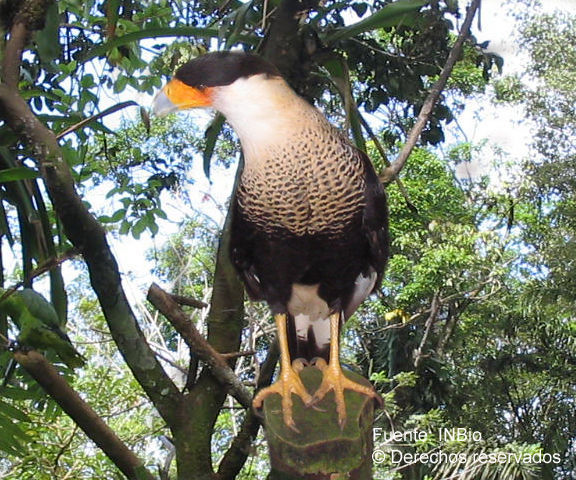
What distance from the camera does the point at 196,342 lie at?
6.14 feet

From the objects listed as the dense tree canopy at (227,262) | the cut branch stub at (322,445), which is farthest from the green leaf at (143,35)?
the cut branch stub at (322,445)

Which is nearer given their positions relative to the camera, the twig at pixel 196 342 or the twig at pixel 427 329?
the twig at pixel 196 342

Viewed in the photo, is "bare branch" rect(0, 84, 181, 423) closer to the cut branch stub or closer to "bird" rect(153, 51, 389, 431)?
"bird" rect(153, 51, 389, 431)

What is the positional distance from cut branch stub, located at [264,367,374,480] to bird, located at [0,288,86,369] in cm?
47

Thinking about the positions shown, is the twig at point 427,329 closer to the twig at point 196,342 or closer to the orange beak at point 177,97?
the twig at point 196,342

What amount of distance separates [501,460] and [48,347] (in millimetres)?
6977

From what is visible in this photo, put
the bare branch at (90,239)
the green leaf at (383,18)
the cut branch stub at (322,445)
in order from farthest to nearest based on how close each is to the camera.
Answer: the green leaf at (383,18), the bare branch at (90,239), the cut branch stub at (322,445)

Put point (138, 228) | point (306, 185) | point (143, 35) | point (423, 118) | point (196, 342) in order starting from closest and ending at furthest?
point (196, 342) → point (306, 185) → point (143, 35) → point (423, 118) → point (138, 228)

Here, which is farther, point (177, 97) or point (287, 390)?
point (177, 97)

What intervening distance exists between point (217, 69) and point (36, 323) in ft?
2.47

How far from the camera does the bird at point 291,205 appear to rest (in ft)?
6.26

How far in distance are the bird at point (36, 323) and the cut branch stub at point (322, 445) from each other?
1.55ft

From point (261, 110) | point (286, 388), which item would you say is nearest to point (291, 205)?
point (261, 110)

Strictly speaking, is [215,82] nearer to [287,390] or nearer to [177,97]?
[177,97]
